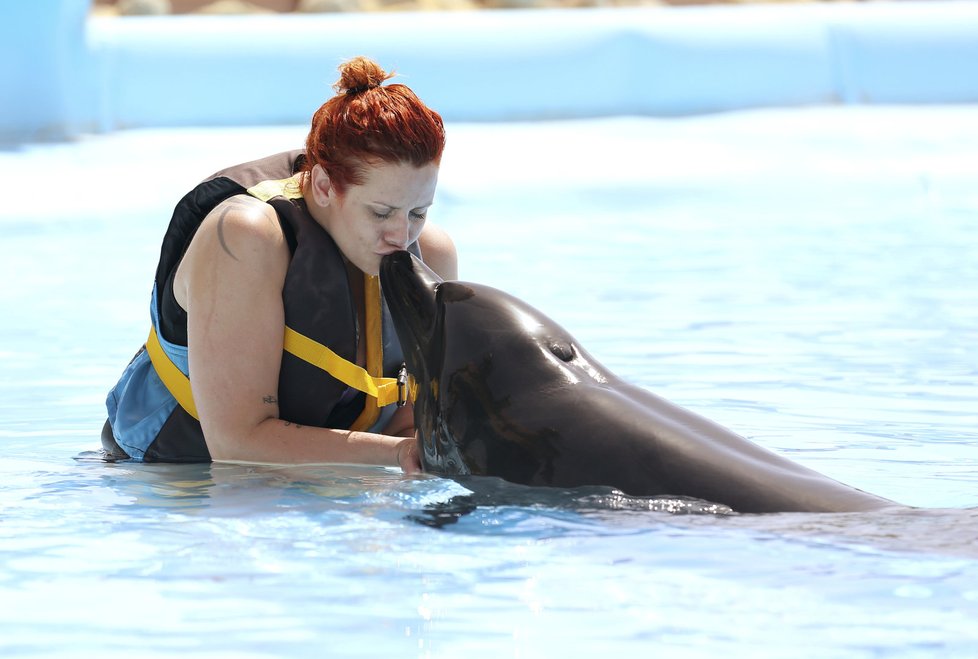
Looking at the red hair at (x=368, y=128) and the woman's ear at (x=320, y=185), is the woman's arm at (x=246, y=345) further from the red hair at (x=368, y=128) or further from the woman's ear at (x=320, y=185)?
the red hair at (x=368, y=128)

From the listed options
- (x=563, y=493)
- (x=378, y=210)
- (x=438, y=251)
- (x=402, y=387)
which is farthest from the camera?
(x=438, y=251)

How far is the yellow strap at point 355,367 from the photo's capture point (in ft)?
13.0

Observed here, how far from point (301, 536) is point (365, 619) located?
59 centimetres

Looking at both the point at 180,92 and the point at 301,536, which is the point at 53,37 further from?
the point at 301,536

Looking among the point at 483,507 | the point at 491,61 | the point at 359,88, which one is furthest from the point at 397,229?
the point at 491,61

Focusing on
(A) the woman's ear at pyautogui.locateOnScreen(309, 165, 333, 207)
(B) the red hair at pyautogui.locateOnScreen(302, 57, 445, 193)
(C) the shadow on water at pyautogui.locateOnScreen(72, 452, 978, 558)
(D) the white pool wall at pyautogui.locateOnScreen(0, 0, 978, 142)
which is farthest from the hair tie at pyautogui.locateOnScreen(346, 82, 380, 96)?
(D) the white pool wall at pyautogui.locateOnScreen(0, 0, 978, 142)

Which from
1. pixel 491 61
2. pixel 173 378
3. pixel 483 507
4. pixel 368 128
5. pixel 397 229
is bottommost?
pixel 483 507

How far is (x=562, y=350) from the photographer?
3.64 m

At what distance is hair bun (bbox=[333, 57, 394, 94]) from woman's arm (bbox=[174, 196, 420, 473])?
1.32 feet

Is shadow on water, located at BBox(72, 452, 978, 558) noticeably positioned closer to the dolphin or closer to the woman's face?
the dolphin

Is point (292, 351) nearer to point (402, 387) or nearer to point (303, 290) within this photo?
point (303, 290)

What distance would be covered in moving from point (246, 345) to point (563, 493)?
0.94 meters

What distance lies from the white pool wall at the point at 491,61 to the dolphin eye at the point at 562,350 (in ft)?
34.8

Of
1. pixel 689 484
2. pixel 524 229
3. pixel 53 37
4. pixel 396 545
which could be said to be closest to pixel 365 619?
pixel 396 545
